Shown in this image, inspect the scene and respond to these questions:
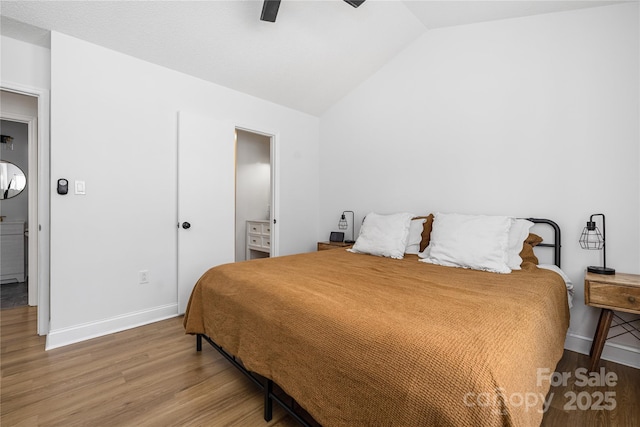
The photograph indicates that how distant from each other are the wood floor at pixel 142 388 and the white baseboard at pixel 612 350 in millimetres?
69

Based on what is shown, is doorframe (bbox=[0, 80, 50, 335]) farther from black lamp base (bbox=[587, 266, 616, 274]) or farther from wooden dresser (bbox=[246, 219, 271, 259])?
black lamp base (bbox=[587, 266, 616, 274])

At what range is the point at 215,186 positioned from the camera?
3.25 metres

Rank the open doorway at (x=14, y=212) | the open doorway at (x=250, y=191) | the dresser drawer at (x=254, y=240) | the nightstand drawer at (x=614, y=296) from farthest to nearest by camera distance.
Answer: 1. the open doorway at (x=250, y=191)
2. the dresser drawer at (x=254, y=240)
3. the open doorway at (x=14, y=212)
4. the nightstand drawer at (x=614, y=296)

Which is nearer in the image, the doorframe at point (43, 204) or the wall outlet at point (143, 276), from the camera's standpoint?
the doorframe at point (43, 204)

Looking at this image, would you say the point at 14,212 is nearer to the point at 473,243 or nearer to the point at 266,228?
the point at 266,228

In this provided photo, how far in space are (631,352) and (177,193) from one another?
3970 millimetres

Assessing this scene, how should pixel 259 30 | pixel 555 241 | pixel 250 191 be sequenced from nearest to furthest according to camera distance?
pixel 555 241 → pixel 259 30 → pixel 250 191

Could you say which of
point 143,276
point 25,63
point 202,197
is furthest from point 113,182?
point 25,63

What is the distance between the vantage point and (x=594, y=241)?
2.10 meters

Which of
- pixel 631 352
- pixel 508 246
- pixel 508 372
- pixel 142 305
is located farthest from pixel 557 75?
pixel 142 305

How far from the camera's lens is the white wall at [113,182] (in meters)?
2.37

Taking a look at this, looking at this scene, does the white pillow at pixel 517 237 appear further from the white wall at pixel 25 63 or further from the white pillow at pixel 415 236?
the white wall at pixel 25 63

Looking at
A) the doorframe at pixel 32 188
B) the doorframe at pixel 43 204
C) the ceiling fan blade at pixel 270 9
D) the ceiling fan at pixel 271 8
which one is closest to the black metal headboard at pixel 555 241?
the ceiling fan at pixel 271 8

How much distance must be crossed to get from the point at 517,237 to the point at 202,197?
9.74ft
